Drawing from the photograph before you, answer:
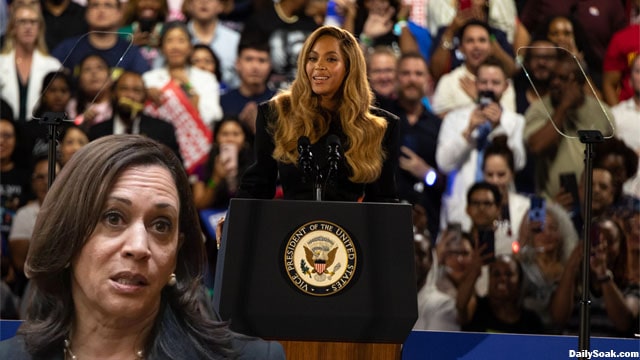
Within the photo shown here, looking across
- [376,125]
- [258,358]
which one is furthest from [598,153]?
[258,358]

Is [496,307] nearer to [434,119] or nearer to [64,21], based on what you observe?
[434,119]

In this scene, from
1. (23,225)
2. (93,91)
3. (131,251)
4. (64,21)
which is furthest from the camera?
(64,21)

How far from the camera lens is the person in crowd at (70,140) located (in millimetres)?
7102

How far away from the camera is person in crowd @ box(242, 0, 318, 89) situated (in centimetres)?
718

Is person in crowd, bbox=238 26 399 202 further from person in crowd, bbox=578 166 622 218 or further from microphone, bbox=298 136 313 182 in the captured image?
person in crowd, bbox=578 166 622 218

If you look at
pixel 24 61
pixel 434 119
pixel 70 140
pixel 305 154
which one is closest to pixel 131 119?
pixel 70 140

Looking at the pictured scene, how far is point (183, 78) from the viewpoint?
720 cm

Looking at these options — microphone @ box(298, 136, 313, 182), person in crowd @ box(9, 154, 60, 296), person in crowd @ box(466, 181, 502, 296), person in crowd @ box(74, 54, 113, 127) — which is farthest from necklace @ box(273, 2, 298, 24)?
microphone @ box(298, 136, 313, 182)

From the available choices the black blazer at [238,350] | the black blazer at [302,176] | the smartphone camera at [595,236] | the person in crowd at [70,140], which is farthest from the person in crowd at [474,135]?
the black blazer at [238,350]

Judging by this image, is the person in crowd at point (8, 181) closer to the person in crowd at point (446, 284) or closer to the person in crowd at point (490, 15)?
the person in crowd at point (446, 284)

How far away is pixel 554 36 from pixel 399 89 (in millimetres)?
1159

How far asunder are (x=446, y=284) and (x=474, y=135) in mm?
1025

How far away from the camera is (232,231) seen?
3.19 meters

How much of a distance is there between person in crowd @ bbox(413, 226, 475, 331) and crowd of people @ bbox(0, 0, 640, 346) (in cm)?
1
